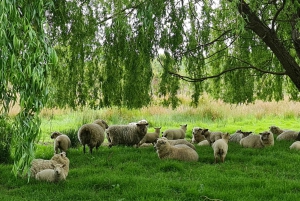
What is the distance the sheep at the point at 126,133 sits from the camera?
1178 cm

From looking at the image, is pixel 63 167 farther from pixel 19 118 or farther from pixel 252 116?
pixel 252 116

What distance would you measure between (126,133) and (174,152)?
90.9 inches

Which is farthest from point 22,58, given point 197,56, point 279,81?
point 279,81

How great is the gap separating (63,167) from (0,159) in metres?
2.90

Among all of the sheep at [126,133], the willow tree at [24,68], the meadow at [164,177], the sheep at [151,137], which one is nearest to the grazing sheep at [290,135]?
the meadow at [164,177]

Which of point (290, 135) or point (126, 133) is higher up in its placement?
point (126, 133)

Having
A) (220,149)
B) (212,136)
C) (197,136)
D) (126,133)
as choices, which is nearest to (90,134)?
(126,133)

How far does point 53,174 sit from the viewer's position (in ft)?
26.5

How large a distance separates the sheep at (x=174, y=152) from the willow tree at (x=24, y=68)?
4732mm

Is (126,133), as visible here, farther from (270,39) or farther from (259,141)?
(270,39)

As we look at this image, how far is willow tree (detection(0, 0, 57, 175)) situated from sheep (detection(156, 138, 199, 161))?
4.73 meters

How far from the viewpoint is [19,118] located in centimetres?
535

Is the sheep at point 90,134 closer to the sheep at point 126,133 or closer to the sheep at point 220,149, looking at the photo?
the sheep at point 126,133

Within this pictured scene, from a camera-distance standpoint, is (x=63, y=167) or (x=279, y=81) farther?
(x=279, y=81)
